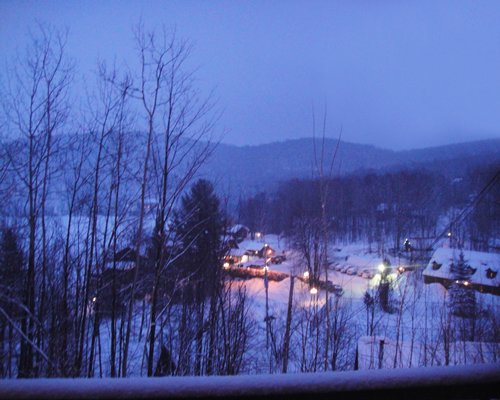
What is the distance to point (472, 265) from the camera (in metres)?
20.1

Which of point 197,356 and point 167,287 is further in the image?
point 167,287

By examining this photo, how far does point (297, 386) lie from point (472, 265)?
24.3 meters

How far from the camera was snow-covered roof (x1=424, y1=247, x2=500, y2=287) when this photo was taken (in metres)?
19.2

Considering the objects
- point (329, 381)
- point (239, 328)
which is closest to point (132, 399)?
point (329, 381)

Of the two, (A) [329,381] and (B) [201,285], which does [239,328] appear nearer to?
(B) [201,285]

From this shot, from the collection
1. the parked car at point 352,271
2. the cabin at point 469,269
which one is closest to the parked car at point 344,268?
the parked car at point 352,271

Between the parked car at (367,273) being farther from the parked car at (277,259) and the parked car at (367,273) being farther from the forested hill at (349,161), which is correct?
the forested hill at (349,161)

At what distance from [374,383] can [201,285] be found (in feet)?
25.6

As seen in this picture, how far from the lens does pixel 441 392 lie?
1.26 metres

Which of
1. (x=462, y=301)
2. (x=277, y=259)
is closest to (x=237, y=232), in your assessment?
(x=462, y=301)

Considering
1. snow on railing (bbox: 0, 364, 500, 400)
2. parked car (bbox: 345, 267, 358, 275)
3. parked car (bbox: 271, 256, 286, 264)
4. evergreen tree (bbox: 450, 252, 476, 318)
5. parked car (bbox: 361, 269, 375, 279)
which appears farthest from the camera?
parked car (bbox: 271, 256, 286, 264)

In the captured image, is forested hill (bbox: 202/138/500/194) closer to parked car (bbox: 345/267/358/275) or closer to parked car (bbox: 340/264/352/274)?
parked car (bbox: 340/264/352/274)

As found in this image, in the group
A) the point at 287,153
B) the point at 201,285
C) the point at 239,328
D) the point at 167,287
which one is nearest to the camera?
the point at 167,287

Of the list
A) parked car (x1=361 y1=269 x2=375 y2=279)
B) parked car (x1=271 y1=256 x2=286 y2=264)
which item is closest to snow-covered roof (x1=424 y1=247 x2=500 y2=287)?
parked car (x1=361 y1=269 x2=375 y2=279)
